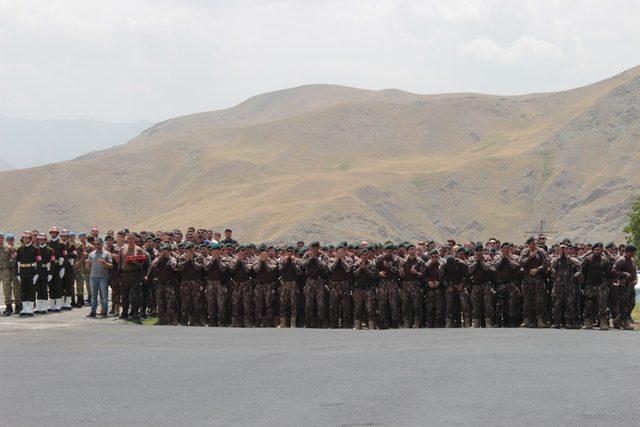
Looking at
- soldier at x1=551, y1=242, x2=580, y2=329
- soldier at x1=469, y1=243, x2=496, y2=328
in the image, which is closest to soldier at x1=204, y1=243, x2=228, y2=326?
soldier at x1=469, y1=243, x2=496, y2=328

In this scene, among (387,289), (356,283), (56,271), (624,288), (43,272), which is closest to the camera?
(624,288)

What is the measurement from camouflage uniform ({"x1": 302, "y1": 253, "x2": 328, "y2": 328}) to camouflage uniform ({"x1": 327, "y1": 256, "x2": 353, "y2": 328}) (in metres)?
0.18

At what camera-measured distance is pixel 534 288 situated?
69.1 ft

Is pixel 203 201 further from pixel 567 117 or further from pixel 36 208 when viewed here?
pixel 567 117

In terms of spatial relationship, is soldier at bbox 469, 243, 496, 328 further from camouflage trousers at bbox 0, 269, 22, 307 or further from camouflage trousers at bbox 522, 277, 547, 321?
camouflage trousers at bbox 0, 269, 22, 307

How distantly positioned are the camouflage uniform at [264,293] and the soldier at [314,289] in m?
0.83

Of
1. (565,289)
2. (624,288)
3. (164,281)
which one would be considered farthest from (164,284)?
(624,288)

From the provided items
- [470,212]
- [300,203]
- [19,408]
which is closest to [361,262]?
[19,408]

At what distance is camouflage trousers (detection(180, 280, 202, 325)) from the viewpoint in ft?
74.0

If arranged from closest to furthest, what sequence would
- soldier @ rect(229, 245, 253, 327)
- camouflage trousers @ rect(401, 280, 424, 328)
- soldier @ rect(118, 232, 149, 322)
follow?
1. camouflage trousers @ rect(401, 280, 424, 328)
2. soldier @ rect(229, 245, 253, 327)
3. soldier @ rect(118, 232, 149, 322)

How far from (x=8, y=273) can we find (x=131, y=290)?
123 inches

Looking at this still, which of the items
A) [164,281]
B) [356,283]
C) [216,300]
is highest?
[164,281]

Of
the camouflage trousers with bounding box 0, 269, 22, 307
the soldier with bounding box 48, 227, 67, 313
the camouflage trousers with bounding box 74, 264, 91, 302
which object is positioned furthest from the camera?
the camouflage trousers with bounding box 74, 264, 91, 302

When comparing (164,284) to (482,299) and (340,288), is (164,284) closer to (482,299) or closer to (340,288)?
(340,288)
